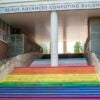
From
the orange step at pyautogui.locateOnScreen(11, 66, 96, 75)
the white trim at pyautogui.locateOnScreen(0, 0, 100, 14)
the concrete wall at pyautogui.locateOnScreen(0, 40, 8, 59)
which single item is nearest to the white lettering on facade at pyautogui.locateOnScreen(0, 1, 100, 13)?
the white trim at pyautogui.locateOnScreen(0, 0, 100, 14)

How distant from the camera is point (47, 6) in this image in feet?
74.4

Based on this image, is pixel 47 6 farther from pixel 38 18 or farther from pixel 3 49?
pixel 3 49

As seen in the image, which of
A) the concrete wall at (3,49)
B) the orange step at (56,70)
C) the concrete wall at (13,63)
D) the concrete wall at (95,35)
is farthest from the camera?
the concrete wall at (95,35)

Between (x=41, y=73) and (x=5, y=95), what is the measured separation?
5.27 meters

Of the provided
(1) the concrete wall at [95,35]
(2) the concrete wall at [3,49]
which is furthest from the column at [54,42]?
(2) the concrete wall at [3,49]

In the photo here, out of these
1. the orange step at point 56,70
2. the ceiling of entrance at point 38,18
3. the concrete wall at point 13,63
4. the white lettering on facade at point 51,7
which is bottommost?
the orange step at point 56,70

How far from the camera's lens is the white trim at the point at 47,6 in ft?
73.3

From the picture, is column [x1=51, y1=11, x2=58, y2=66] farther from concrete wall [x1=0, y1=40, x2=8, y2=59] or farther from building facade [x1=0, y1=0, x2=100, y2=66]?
concrete wall [x1=0, y1=40, x2=8, y2=59]

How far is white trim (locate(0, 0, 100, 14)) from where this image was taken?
2234cm

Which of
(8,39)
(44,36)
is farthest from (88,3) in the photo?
(44,36)

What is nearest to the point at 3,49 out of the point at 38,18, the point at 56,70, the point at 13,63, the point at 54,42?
the point at 38,18

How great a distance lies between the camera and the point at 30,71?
66.5 ft

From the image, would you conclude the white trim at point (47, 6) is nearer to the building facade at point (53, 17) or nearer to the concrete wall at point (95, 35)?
the building facade at point (53, 17)

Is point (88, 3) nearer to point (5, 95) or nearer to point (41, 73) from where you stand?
point (41, 73)
